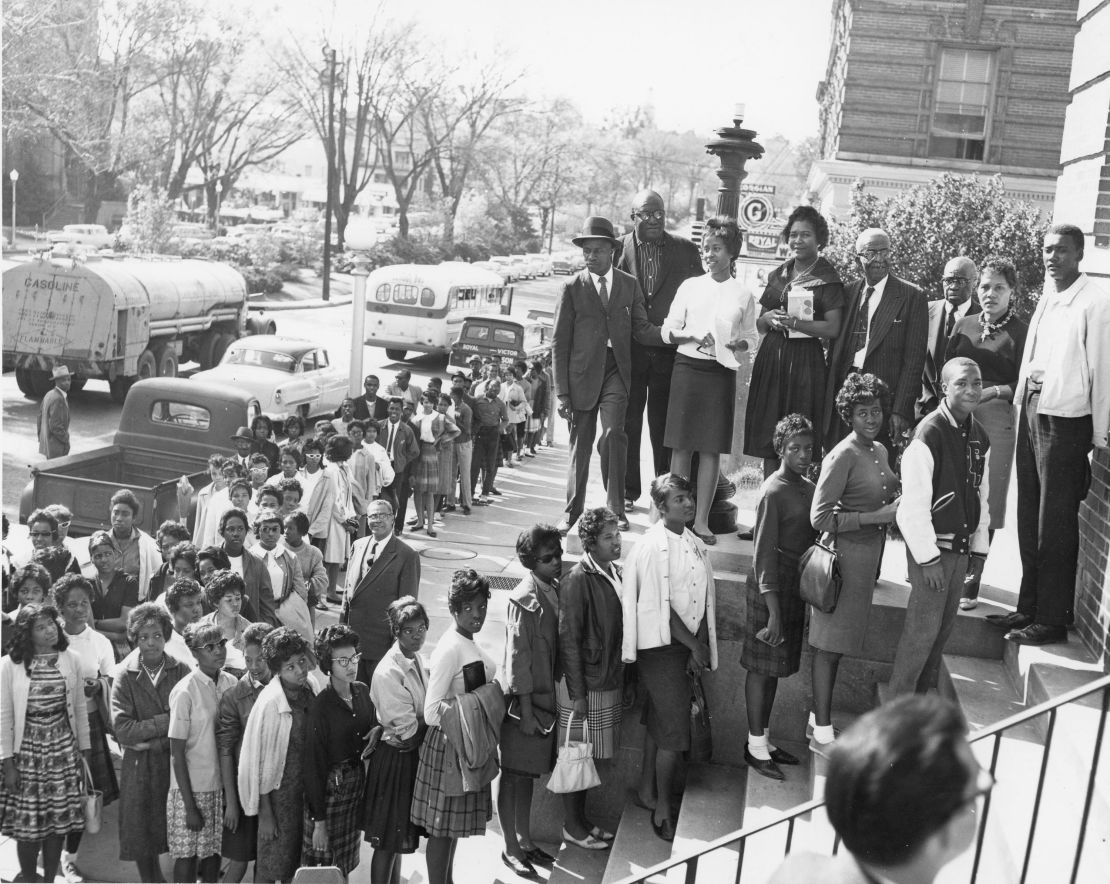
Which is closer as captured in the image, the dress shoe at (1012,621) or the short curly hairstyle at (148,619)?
the short curly hairstyle at (148,619)

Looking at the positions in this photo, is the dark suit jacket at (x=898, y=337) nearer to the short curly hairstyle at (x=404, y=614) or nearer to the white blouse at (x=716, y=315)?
the white blouse at (x=716, y=315)

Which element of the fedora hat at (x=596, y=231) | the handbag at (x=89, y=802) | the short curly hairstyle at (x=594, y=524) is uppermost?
the fedora hat at (x=596, y=231)

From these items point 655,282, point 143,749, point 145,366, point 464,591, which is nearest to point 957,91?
point 145,366

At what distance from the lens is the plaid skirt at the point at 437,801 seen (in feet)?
20.3

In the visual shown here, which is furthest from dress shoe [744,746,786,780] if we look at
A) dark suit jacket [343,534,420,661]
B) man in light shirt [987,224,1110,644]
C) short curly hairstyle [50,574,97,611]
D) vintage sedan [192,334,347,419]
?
vintage sedan [192,334,347,419]

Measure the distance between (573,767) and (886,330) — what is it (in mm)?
3088

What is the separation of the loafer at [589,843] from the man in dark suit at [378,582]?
6.22 ft

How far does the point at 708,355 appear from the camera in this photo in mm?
7332

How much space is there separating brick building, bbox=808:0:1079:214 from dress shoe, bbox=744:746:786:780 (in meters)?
20.7

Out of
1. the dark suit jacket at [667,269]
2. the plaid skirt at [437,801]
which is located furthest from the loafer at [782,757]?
the dark suit jacket at [667,269]

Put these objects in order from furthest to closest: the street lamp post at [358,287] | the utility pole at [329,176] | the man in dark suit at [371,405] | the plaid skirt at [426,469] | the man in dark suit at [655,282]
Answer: the utility pole at [329,176] → the street lamp post at [358,287] → the man in dark suit at [371,405] → the plaid skirt at [426,469] → the man in dark suit at [655,282]

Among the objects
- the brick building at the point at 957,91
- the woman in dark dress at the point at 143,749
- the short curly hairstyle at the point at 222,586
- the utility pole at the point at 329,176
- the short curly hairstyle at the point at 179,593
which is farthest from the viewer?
the utility pole at the point at 329,176

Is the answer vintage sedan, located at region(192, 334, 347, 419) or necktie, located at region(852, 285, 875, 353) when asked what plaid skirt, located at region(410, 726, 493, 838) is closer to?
necktie, located at region(852, 285, 875, 353)

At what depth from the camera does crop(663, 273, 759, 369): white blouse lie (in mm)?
7223
